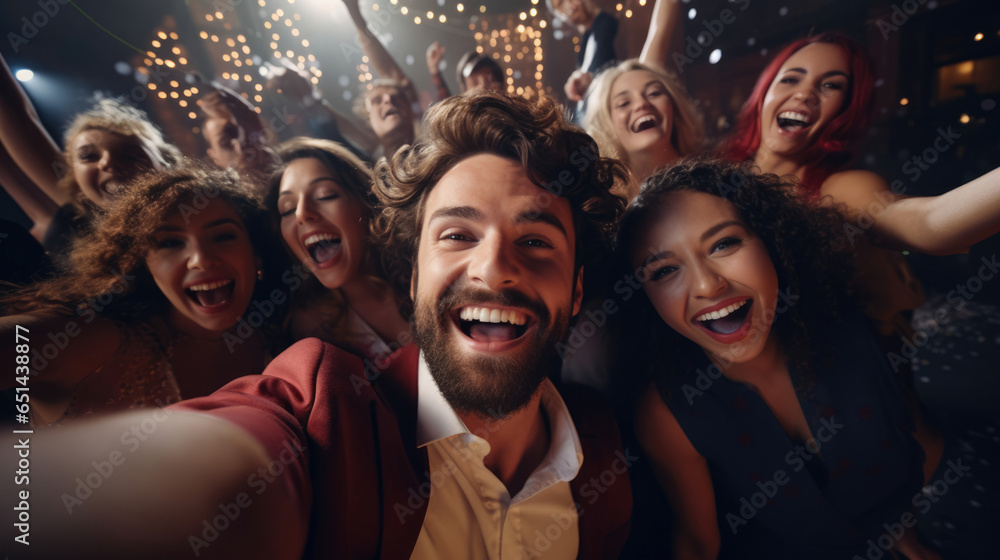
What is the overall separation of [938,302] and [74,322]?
253 centimetres

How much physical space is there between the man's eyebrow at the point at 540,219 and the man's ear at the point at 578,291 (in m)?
0.18

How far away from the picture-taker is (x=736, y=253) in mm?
1103

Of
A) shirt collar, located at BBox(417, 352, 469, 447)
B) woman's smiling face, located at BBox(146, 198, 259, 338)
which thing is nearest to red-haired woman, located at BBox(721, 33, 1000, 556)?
shirt collar, located at BBox(417, 352, 469, 447)

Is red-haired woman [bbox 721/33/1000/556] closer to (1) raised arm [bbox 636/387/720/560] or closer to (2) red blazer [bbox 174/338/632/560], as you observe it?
(1) raised arm [bbox 636/387/720/560]

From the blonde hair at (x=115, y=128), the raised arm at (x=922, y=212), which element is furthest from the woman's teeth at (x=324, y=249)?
the raised arm at (x=922, y=212)

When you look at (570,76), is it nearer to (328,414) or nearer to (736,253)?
(736,253)

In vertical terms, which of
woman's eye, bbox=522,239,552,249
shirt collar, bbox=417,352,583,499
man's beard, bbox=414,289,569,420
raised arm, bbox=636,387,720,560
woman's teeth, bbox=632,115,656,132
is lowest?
raised arm, bbox=636,387,720,560

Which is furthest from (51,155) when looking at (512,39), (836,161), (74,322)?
(836,161)

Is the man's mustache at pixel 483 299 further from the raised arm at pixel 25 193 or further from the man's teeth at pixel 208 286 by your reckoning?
the raised arm at pixel 25 193

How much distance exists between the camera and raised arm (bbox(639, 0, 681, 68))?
4.03ft

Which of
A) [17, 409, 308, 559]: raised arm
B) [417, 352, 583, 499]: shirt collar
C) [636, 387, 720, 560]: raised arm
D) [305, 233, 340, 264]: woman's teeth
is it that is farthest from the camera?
[636, 387, 720, 560]: raised arm

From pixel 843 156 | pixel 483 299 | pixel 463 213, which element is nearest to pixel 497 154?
pixel 463 213

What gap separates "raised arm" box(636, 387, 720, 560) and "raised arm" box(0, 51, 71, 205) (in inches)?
72.7

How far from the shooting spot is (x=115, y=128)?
3.40ft
